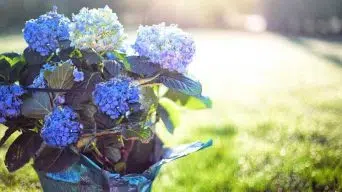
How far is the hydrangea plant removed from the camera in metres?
1.82

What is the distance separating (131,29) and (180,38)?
6564 mm

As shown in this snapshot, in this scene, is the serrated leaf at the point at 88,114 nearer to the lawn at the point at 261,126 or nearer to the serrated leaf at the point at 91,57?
the serrated leaf at the point at 91,57

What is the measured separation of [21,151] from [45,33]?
36cm

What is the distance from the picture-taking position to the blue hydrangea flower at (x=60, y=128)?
1.78 m

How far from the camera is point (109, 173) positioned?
1.88 m

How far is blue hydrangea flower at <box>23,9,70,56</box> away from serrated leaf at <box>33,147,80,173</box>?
0.31m

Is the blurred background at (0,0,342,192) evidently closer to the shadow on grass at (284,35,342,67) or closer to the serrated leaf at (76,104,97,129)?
the shadow on grass at (284,35,342,67)

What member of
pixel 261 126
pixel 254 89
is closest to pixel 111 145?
pixel 261 126

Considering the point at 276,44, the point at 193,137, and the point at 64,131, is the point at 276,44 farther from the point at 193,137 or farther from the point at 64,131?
the point at 64,131

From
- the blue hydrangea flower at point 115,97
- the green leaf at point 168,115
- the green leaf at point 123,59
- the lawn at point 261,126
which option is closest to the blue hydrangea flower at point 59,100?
the blue hydrangea flower at point 115,97

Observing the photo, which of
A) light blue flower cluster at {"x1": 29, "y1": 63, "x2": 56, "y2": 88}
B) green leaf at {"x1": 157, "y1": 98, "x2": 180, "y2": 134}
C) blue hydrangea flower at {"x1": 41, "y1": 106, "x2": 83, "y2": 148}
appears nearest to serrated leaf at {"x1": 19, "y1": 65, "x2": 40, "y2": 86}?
light blue flower cluster at {"x1": 29, "y1": 63, "x2": 56, "y2": 88}

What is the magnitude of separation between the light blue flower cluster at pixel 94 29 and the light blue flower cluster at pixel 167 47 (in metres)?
0.09

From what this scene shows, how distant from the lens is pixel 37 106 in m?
1.87

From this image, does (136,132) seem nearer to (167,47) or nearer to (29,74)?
(167,47)
